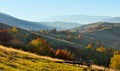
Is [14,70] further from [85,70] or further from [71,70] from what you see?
[85,70]

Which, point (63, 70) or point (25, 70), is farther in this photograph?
point (63, 70)

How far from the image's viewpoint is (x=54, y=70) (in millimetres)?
46312

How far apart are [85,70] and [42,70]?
15.1m

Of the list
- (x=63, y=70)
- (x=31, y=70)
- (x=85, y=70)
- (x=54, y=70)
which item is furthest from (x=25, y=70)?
(x=85, y=70)

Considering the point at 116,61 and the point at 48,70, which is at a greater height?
the point at 48,70

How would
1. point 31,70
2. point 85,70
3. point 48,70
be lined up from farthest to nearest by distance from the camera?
point 85,70, point 48,70, point 31,70

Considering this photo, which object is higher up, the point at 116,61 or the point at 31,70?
the point at 31,70

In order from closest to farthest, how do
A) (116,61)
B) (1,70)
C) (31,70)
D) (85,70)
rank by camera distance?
1. (1,70)
2. (31,70)
3. (85,70)
4. (116,61)

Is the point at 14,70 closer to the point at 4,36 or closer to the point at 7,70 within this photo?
the point at 7,70

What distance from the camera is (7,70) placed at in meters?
36.1

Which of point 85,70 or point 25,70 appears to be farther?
point 85,70

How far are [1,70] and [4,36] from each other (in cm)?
14835

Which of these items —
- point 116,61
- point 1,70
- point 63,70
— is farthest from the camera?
point 116,61

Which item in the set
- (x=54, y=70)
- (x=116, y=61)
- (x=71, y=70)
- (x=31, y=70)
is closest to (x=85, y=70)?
(x=71, y=70)
